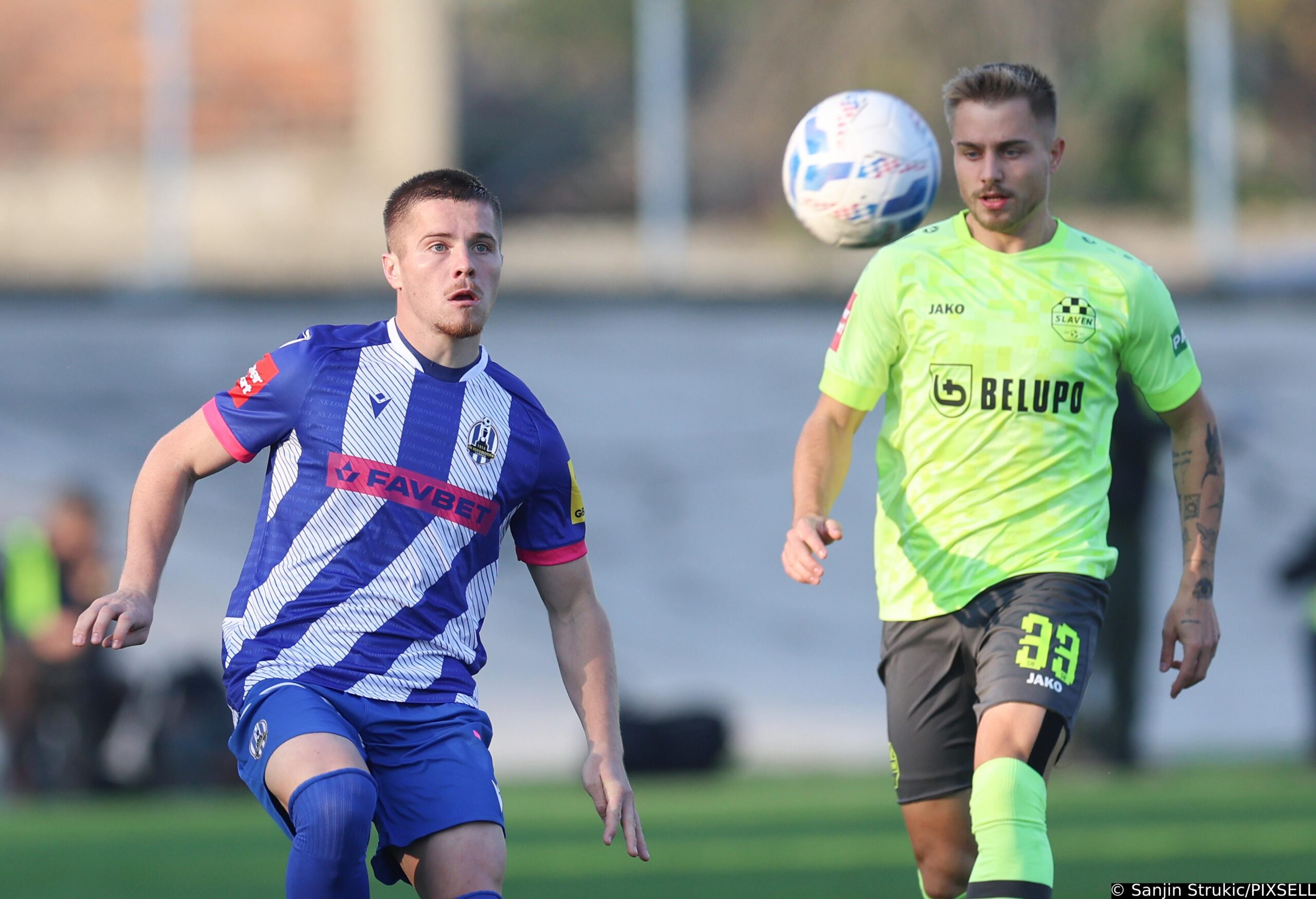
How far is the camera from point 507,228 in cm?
2327

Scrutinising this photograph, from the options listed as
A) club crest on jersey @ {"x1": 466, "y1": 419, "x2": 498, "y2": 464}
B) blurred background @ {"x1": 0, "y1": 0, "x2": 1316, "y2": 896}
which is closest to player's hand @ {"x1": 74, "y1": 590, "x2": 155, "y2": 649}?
club crest on jersey @ {"x1": 466, "y1": 419, "x2": 498, "y2": 464}

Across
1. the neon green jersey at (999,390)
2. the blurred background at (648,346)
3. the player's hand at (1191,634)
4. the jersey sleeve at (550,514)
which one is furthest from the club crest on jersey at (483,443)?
the blurred background at (648,346)

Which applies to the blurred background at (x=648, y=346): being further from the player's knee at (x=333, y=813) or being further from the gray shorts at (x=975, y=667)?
the player's knee at (x=333, y=813)

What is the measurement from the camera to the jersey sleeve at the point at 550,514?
539cm

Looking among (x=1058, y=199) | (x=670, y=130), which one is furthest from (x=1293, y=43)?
(x=670, y=130)

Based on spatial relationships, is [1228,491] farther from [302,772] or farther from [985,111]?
[302,772]

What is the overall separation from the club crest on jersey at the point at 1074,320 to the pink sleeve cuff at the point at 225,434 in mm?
2195

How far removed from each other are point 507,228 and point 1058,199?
6.55 meters

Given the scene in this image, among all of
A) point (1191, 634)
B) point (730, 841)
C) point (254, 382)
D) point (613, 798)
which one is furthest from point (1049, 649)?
point (730, 841)

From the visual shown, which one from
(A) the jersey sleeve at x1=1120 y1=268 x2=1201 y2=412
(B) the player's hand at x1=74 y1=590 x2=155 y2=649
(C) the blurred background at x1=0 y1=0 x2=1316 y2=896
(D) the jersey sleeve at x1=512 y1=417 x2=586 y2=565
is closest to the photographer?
(B) the player's hand at x1=74 y1=590 x2=155 y2=649

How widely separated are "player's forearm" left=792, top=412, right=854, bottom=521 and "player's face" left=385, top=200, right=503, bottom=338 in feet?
3.38

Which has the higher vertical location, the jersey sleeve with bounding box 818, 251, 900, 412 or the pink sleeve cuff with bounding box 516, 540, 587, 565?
the jersey sleeve with bounding box 818, 251, 900, 412

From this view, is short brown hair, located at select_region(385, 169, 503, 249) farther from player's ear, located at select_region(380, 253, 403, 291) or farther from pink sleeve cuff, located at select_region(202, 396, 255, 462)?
pink sleeve cuff, located at select_region(202, 396, 255, 462)

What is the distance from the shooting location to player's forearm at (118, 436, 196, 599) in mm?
4996
